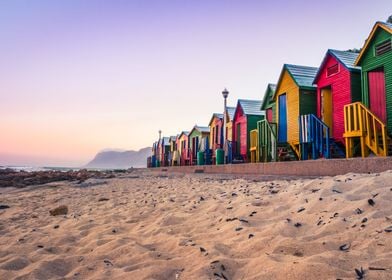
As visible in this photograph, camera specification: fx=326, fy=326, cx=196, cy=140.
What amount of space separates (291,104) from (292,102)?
0.13 meters

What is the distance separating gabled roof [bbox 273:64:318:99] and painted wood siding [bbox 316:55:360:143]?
1093mm

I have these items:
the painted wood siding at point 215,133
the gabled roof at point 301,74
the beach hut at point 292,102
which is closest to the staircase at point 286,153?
the beach hut at point 292,102

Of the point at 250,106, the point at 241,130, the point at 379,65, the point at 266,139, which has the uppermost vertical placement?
the point at 250,106

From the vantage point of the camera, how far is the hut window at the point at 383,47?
10.3 meters

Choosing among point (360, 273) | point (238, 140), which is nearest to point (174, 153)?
Answer: point (238, 140)

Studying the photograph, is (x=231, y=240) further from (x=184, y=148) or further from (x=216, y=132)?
(x=184, y=148)

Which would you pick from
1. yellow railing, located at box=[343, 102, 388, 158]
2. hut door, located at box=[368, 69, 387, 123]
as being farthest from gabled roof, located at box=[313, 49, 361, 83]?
yellow railing, located at box=[343, 102, 388, 158]

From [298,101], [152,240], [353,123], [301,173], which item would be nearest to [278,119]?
[298,101]

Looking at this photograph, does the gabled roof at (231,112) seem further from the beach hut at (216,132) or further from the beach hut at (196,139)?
the beach hut at (196,139)

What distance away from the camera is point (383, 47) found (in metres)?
10.5

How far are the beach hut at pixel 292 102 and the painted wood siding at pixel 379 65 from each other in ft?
11.2

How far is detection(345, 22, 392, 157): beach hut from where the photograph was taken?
971cm

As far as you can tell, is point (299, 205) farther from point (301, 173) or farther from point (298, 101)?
point (298, 101)

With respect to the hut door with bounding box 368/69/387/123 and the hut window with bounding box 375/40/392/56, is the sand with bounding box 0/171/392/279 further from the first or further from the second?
the hut window with bounding box 375/40/392/56
